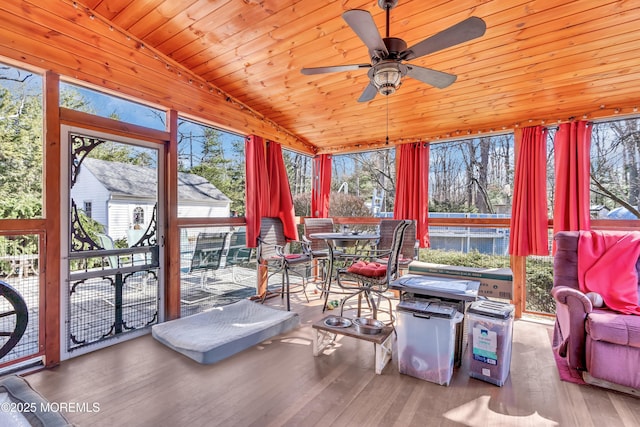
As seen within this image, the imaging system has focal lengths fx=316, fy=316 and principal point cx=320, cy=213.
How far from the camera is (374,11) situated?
2383 millimetres

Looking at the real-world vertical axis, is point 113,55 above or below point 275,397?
above

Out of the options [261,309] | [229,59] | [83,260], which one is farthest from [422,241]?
[83,260]

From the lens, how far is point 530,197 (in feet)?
12.1

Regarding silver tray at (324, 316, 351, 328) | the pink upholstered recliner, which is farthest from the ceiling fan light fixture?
the pink upholstered recliner

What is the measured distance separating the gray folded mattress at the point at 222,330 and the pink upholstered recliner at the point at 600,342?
239 centimetres

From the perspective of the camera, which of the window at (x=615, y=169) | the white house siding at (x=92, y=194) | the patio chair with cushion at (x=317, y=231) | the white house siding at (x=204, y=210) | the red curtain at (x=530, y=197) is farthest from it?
the patio chair with cushion at (x=317, y=231)

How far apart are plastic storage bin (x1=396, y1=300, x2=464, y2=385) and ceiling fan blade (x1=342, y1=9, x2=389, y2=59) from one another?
1.77 m

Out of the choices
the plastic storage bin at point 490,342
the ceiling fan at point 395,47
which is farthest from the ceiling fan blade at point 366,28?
the plastic storage bin at point 490,342

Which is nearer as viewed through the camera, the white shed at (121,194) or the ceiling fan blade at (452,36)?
the ceiling fan blade at (452,36)

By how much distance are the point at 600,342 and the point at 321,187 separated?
390 centimetres

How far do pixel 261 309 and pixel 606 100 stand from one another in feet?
13.9

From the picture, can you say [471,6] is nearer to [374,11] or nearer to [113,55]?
[374,11]

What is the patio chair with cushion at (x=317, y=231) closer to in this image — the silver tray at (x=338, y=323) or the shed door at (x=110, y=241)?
the silver tray at (x=338, y=323)

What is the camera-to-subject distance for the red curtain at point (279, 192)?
4477mm
